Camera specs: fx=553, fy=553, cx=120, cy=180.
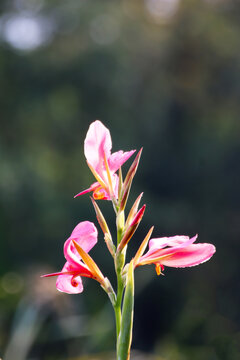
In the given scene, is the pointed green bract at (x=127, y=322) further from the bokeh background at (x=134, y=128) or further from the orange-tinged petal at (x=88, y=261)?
the bokeh background at (x=134, y=128)

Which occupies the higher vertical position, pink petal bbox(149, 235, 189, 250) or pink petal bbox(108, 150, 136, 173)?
pink petal bbox(108, 150, 136, 173)

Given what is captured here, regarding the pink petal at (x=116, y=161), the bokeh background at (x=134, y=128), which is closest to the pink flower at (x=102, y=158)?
the pink petal at (x=116, y=161)

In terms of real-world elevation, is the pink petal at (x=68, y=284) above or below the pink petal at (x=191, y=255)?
below

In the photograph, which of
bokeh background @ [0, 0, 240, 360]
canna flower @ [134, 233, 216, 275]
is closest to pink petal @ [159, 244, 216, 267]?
canna flower @ [134, 233, 216, 275]

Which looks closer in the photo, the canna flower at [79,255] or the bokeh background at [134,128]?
the canna flower at [79,255]

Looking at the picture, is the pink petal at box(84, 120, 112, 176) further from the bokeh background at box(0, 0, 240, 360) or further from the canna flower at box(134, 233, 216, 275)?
the bokeh background at box(0, 0, 240, 360)

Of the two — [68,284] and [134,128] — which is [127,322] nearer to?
[68,284]
